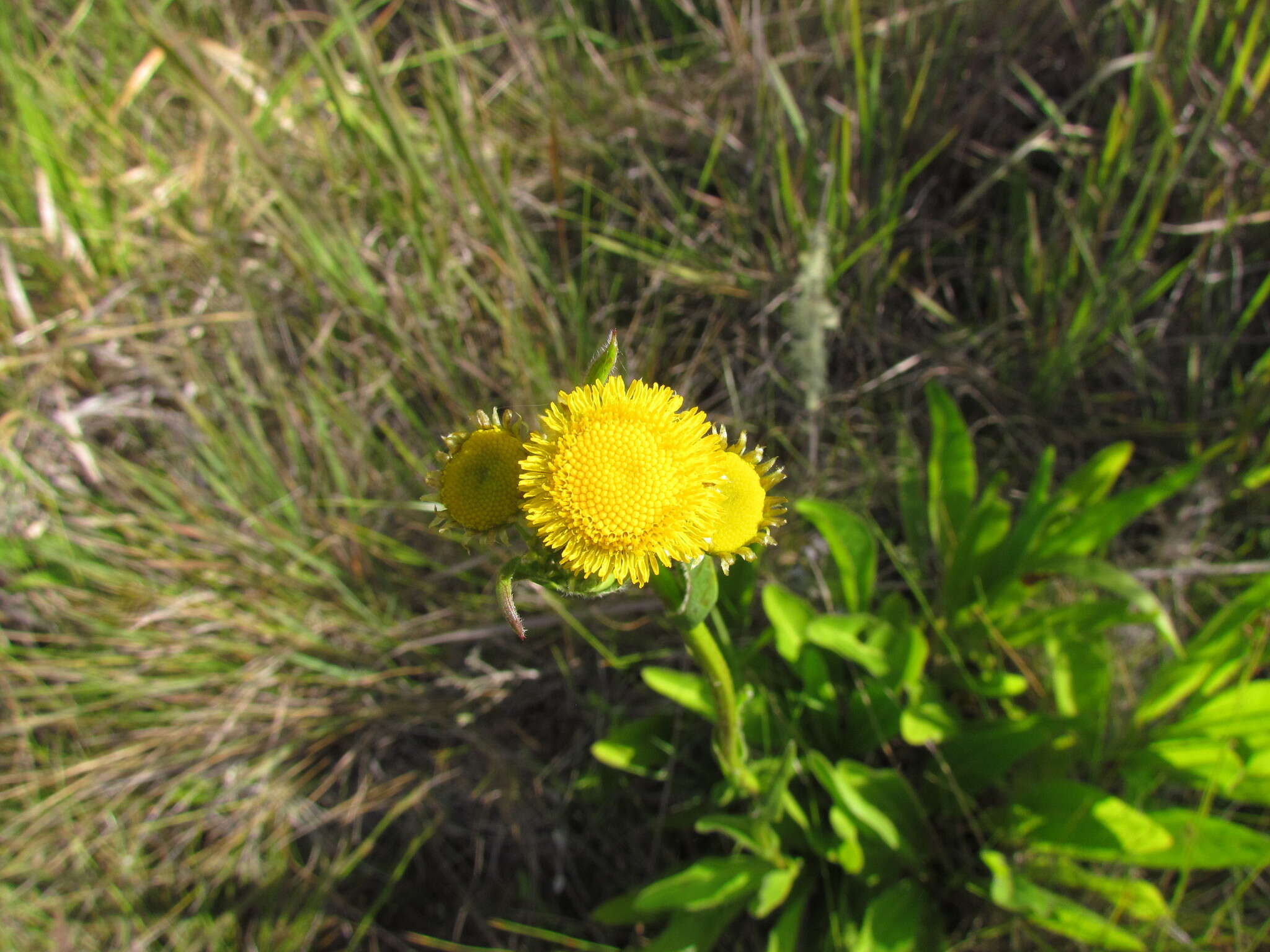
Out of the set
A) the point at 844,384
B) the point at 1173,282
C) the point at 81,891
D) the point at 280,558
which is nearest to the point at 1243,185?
the point at 1173,282

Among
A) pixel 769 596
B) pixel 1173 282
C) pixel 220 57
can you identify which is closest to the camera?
pixel 769 596

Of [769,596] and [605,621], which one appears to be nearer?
[769,596]

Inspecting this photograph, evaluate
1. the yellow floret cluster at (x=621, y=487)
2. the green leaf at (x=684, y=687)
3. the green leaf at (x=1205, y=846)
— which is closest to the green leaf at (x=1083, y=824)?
the green leaf at (x=1205, y=846)

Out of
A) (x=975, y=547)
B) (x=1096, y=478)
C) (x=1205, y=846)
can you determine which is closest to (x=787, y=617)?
(x=975, y=547)

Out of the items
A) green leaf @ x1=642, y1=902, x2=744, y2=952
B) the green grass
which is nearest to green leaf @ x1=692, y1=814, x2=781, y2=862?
green leaf @ x1=642, y1=902, x2=744, y2=952

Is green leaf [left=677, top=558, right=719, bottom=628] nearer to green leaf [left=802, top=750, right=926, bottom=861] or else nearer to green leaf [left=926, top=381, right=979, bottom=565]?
green leaf [left=802, top=750, right=926, bottom=861]

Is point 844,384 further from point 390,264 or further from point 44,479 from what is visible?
point 44,479

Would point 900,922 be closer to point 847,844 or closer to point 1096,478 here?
point 847,844
